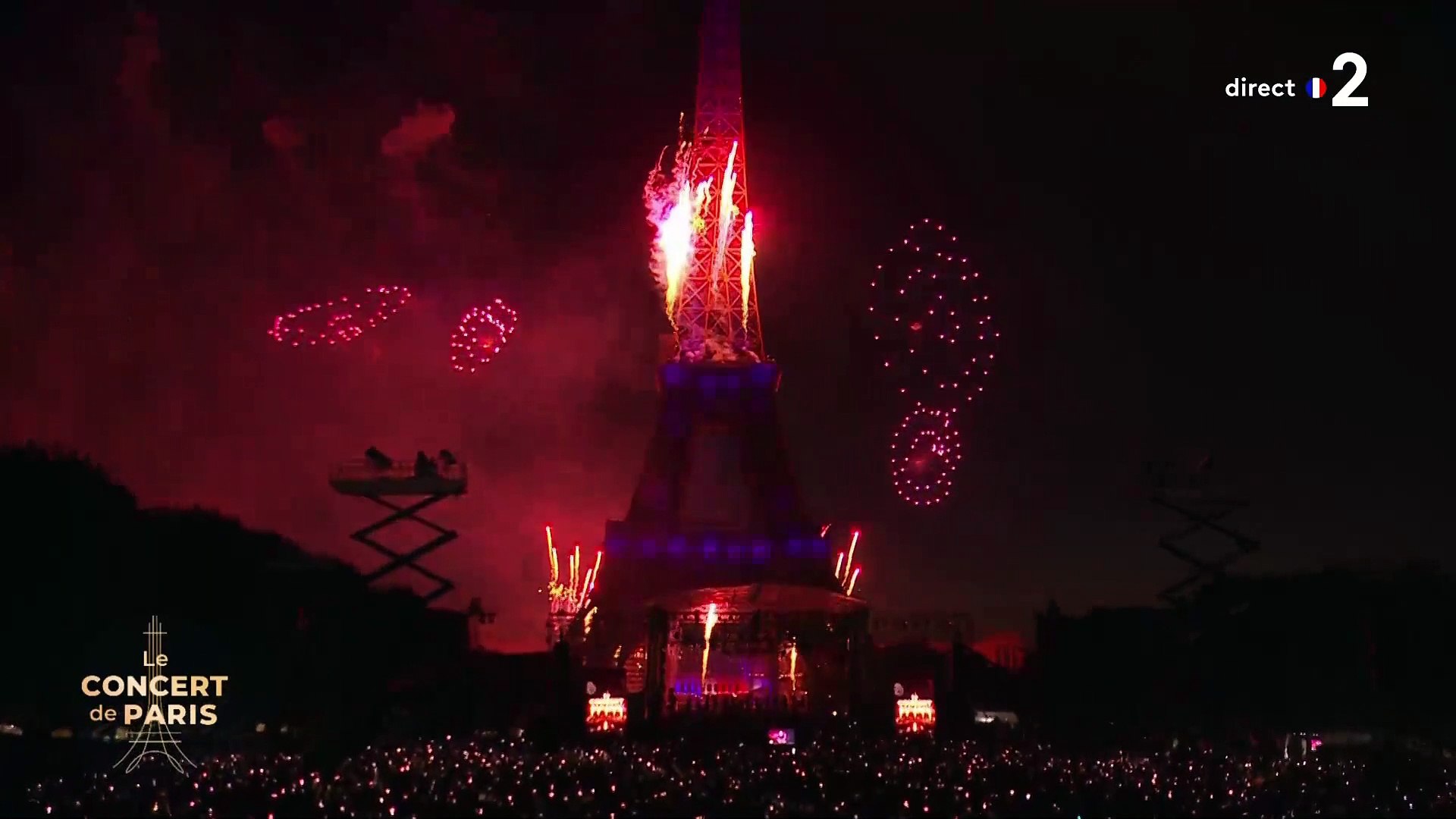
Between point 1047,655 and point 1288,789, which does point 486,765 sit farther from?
point 1047,655

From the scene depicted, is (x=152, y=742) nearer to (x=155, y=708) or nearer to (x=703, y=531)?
(x=155, y=708)

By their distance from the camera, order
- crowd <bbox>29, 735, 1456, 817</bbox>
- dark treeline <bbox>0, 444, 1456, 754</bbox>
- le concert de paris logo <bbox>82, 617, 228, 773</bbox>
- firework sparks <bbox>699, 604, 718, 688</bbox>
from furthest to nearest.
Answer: firework sparks <bbox>699, 604, 718, 688</bbox> < dark treeline <bbox>0, 444, 1456, 754</bbox> < le concert de paris logo <bbox>82, 617, 228, 773</bbox> < crowd <bbox>29, 735, 1456, 817</bbox>

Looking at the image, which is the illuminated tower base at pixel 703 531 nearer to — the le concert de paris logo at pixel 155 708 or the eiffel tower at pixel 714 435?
the eiffel tower at pixel 714 435

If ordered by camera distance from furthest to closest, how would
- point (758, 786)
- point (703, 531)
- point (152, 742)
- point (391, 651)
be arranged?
point (703, 531) < point (391, 651) < point (152, 742) < point (758, 786)

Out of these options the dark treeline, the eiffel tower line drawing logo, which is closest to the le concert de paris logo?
the eiffel tower line drawing logo

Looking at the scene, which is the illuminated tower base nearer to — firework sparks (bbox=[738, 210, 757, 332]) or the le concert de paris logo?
firework sparks (bbox=[738, 210, 757, 332])

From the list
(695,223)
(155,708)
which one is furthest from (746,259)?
(155,708)
